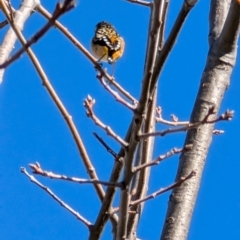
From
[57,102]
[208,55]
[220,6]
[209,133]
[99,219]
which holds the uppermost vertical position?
[220,6]

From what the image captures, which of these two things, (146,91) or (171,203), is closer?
(146,91)

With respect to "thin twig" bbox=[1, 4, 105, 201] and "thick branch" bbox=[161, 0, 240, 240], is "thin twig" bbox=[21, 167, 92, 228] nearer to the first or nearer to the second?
"thin twig" bbox=[1, 4, 105, 201]

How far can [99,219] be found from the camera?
6.68 feet

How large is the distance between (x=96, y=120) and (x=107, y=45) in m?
2.85

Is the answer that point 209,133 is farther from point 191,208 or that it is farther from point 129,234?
point 129,234

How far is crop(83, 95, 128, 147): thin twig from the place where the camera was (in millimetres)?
1763

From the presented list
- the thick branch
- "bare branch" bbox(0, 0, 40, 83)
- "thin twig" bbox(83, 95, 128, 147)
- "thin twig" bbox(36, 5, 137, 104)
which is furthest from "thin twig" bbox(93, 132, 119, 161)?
the thick branch

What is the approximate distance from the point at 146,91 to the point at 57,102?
42 cm

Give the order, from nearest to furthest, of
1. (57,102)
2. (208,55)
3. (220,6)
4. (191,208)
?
(57,102), (191,208), (208,55), (220,6)

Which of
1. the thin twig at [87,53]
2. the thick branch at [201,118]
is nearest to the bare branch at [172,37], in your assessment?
the thin twig at [87,53]

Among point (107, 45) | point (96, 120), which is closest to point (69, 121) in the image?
point (96, 120)

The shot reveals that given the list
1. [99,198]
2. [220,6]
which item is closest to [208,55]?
[220,6]

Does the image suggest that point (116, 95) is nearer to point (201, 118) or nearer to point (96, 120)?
point (96, 120)

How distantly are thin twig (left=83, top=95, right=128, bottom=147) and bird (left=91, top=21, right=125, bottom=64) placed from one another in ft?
7.64
